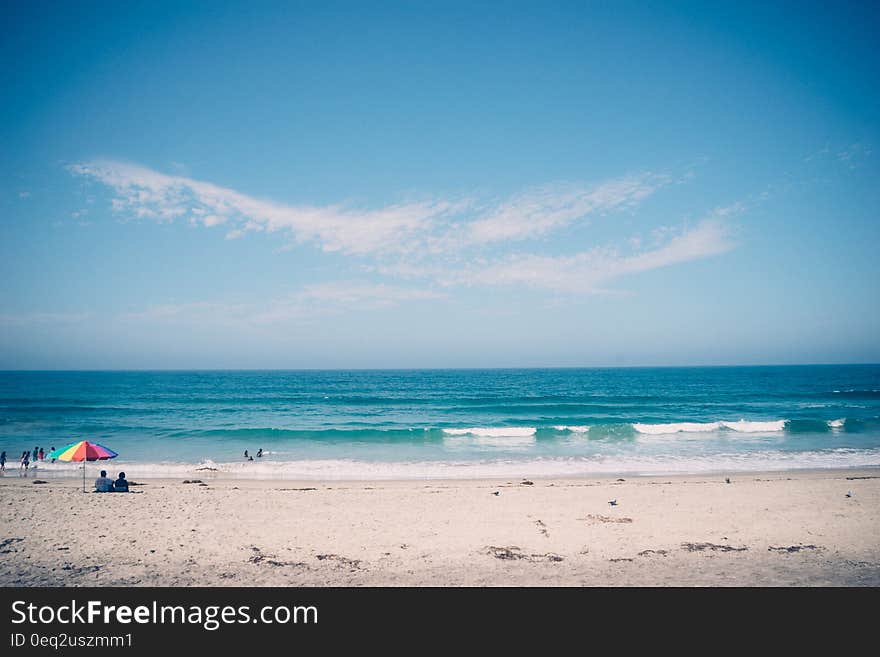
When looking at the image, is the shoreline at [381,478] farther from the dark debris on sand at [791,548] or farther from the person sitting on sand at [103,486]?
the dark debris on sand at [791,548]

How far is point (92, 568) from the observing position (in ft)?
24.7

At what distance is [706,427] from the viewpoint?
1124 inches

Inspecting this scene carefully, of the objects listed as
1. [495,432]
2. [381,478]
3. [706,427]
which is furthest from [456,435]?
[706,427]

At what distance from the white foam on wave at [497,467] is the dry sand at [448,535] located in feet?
11.4

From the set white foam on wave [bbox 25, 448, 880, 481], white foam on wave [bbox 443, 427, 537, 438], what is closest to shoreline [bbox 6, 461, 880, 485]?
white foam on wave [bbox 25, 448, 880, 481]

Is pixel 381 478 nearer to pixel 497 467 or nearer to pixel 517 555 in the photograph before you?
pixel 497 467

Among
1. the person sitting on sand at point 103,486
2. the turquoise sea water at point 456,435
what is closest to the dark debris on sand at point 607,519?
the turquoise sea water at point 456,435

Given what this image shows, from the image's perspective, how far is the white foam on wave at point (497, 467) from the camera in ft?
57.6

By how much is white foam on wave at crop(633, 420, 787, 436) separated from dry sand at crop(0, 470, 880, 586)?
543 inches

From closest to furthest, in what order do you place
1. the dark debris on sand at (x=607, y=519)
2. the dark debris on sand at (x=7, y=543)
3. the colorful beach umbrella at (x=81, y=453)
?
the dark debris on sand at (x=7, y=543)
the dark debris on sand at (x=607, y=519)
the colorful beach umbrella at (x=81, y=453)

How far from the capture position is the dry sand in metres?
7.29
